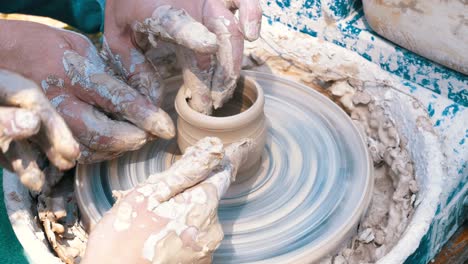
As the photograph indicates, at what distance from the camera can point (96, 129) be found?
5.18 ft

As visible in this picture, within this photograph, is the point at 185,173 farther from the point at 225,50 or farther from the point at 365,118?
the point at 365,118

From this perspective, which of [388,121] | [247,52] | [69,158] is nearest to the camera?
[69,158]

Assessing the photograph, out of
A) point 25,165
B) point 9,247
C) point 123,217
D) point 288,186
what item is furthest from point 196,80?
point 9,247

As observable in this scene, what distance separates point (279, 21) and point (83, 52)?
1.00 m

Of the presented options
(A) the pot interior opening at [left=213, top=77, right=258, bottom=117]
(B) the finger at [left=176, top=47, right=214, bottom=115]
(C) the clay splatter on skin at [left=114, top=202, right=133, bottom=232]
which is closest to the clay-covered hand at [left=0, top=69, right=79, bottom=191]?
(C) the clay splatter on skin at [left=114, top=202, right=133, bottom=232]

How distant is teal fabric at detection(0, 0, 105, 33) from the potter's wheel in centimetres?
91

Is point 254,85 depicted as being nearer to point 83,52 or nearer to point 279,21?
point 83,52

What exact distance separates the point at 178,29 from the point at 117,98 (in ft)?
1.00

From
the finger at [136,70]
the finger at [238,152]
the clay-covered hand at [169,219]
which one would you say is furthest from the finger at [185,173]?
the finger at [136,70]

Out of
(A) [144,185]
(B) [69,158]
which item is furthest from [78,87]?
(B) [69,158]

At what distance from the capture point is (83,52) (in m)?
1.75

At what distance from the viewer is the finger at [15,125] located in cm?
95

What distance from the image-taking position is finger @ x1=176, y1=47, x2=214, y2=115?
1651mm

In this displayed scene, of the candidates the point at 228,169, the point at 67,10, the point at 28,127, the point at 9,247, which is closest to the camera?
the point at 28,127
